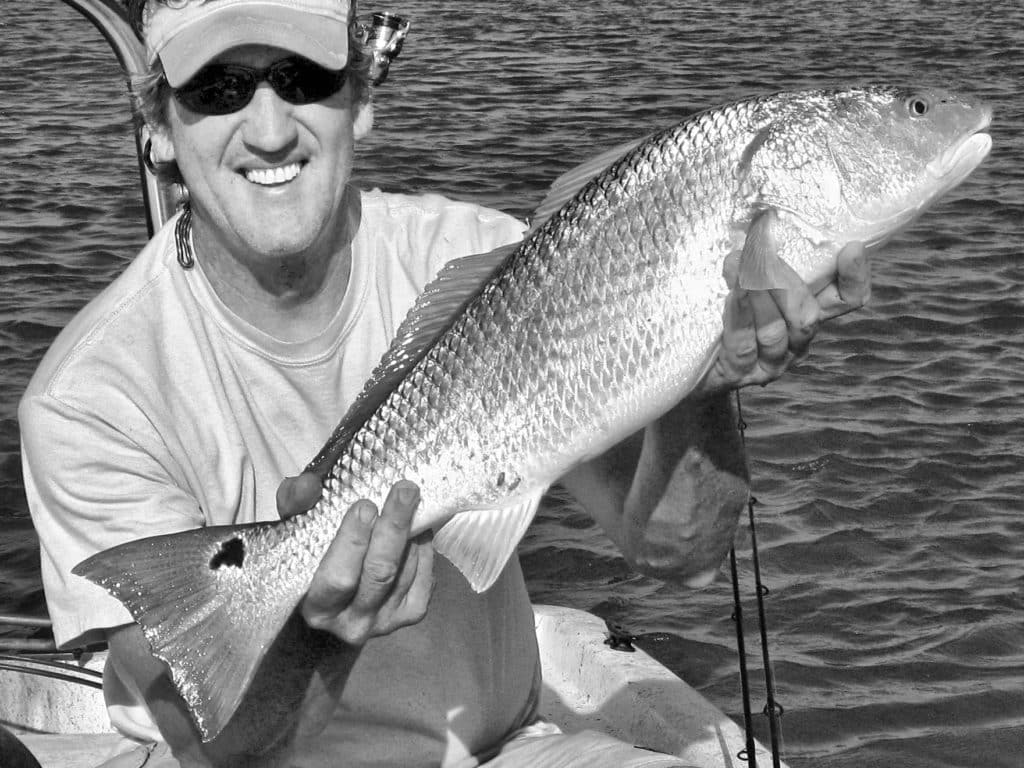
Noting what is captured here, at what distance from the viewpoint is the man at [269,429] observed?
3.04 m

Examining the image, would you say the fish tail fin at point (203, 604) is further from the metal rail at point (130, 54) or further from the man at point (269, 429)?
the metal rail at point (130, 54)

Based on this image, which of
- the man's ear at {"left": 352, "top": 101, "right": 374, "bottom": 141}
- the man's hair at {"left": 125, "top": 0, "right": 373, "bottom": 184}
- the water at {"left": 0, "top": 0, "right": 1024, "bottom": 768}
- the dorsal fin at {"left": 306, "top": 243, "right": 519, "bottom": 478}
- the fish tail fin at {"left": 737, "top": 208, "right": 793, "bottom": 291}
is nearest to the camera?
the fish tail fin at {"left": 737, "top": 208, "right": 793, "bottom": 291}

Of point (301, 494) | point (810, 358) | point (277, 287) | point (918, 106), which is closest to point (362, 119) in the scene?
point (277, 287)

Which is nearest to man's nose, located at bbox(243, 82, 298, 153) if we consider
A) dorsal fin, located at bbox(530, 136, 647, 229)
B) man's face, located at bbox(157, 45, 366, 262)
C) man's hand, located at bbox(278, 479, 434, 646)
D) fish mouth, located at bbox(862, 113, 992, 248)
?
man's face, located at bbox(157, 45, 366, 262)

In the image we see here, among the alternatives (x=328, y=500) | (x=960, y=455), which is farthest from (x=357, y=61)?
(x=960, y=455)

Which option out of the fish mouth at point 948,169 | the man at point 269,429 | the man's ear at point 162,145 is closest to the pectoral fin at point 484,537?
the man at point 269,429

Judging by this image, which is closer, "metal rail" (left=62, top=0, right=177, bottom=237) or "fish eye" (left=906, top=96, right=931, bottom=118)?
"fish eye" (left=906, top=96, right=931, bottom=118)

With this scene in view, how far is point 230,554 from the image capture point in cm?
279

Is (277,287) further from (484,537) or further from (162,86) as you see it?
(484,537)

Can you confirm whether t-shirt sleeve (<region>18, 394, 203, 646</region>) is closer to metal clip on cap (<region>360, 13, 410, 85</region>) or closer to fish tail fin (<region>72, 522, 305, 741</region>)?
fish tail fin (<region>72, 522, 305, 741</region>)

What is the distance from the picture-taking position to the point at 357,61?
134 inches

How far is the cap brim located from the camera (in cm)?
314

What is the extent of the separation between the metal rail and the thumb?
1365mm

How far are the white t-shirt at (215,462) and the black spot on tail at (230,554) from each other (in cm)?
29
